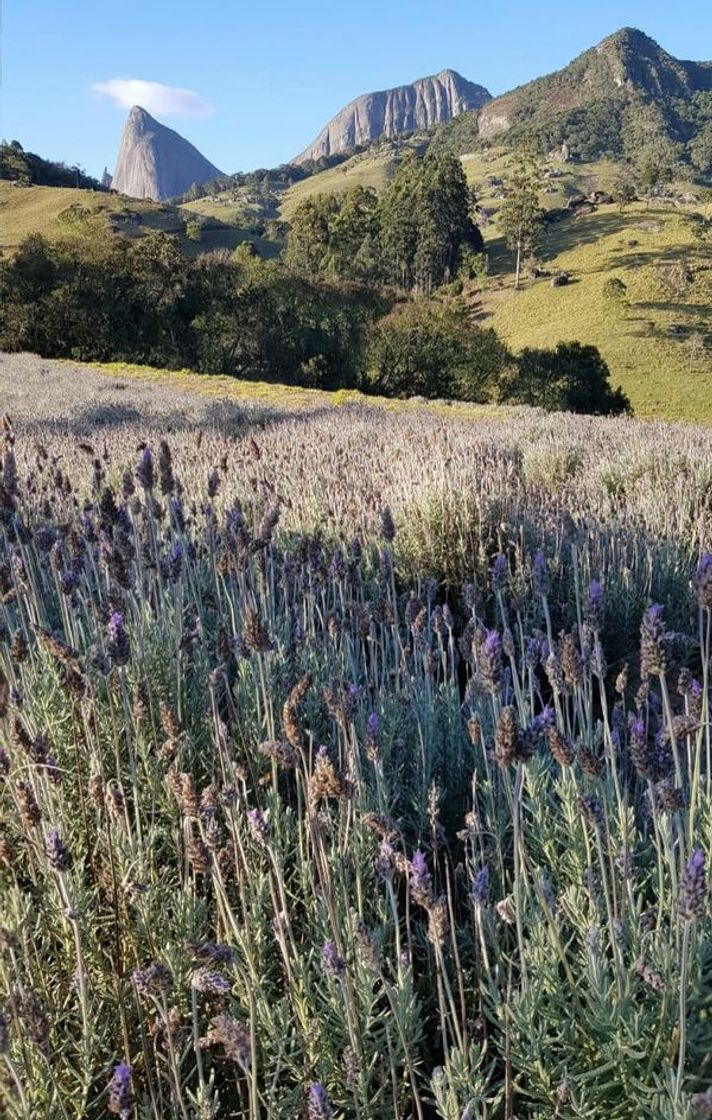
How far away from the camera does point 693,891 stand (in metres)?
1.00

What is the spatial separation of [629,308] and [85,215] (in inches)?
1551

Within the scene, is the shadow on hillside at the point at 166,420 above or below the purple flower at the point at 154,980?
above

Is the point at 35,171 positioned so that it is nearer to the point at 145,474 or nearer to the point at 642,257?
the point at 642,257

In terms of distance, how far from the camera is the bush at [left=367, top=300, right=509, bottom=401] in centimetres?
2941

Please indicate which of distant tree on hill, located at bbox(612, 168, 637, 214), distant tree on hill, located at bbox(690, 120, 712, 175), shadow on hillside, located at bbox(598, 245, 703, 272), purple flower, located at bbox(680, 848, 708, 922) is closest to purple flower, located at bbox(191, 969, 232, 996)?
purple flower, located at bbox(680, 848, 708, 922)

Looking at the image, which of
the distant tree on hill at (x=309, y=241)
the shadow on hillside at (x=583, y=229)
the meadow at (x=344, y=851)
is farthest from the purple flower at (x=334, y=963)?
the shadow on hillside at (x=583, y=229)

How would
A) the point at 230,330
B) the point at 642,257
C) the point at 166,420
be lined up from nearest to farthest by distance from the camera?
the point at 166,420 < the point at 230,330 < the point at 642,257

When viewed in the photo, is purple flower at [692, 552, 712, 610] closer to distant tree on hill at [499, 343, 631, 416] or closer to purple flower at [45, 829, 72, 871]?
purple flower at [45, 829, 72, 871]

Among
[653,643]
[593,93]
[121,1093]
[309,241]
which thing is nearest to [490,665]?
[653,643]

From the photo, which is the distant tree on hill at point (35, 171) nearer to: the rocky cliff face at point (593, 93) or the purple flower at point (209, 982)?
the purple flower at point (209, 982)

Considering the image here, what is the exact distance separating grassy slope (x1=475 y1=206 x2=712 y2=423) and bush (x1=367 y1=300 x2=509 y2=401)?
8.21m

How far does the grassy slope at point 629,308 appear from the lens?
40.6 meters

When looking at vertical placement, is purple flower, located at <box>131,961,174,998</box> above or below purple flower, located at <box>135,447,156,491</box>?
below

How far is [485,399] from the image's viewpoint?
28734 mm
